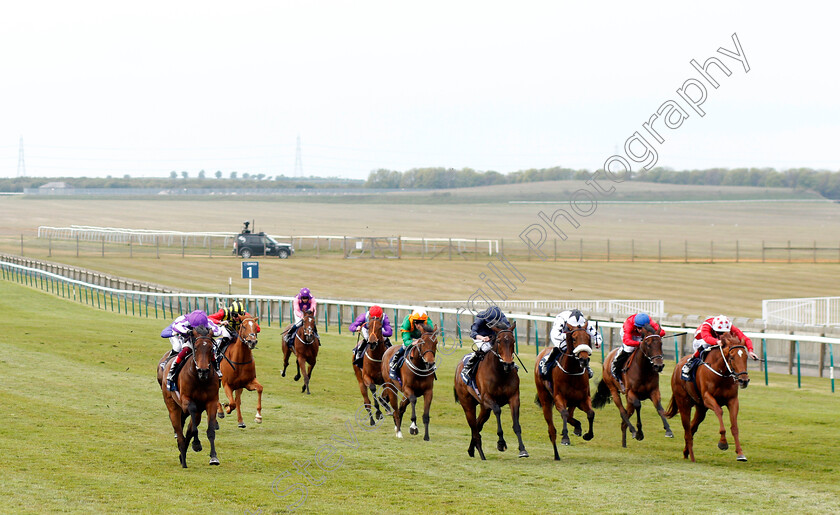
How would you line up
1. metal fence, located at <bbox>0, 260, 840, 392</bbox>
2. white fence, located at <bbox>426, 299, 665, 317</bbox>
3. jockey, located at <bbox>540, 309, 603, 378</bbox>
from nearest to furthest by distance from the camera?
jockey, located at <bbox>540, 309, 603, 378</bbox>, metal fence, located at <bbox>0, 260, 840, 392</bbox>, white fence, located at <bbox>426, 299, 665, 317</bbox>

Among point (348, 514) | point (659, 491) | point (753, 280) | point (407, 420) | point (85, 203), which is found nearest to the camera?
point (348, 514)

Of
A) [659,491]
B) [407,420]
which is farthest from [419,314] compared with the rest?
[659,491]

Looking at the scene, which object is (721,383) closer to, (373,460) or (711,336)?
(711,336)

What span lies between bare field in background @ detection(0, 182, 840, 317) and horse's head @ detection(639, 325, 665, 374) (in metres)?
25.5

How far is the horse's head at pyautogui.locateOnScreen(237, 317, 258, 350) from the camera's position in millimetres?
16297

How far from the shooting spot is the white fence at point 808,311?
30016mm

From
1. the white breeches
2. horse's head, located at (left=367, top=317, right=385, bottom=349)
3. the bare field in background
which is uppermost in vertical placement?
the white breeches

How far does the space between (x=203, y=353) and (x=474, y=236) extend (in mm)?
80855

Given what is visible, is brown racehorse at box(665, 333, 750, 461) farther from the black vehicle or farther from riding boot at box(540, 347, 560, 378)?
the black vehicle

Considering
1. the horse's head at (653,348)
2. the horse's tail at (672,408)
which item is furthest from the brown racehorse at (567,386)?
the horse's tail at (672,408)

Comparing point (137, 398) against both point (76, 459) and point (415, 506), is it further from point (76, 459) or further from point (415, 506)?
point (415, 506)

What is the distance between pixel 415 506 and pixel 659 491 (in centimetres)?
263

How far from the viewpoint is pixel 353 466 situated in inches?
502

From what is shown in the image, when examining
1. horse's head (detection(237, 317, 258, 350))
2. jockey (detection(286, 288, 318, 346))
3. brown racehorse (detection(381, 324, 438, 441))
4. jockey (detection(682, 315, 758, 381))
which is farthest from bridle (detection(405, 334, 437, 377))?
A: jockey (detection(286, 288, 318, 346))
